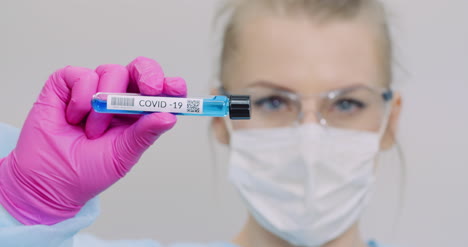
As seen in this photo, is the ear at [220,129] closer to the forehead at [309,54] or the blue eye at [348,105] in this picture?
the forehead at [309,54]

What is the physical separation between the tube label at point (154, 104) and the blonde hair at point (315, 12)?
61cm

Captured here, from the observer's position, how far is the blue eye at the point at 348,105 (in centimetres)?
147

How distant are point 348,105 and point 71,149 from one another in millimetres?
751

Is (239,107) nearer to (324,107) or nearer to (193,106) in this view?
(193,106)

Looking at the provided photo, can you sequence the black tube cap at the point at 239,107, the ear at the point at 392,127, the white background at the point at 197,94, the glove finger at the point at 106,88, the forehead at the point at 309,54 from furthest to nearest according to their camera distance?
the white background at the point at 197,94 < the ear at the point at 392,127 < the forehead at the point at 309,54 < the glove finger at the point at 106,88 < the black tube cap at the point at 239,107

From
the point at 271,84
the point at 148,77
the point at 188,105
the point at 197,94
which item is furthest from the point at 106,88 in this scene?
the point at 197,94

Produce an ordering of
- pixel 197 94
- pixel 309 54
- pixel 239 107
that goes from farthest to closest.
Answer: pixel 197 94, pixel 309 54, pixel 239 107

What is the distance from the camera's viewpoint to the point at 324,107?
1.44 meters

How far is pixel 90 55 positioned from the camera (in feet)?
6.07

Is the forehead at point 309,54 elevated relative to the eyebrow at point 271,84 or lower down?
elevated

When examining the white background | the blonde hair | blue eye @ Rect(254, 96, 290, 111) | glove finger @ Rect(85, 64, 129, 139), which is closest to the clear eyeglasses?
blue eye @ Rect(254, 96, 290, 111)

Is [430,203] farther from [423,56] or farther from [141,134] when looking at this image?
[141,134]

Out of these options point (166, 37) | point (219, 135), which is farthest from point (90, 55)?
point (219, 135)

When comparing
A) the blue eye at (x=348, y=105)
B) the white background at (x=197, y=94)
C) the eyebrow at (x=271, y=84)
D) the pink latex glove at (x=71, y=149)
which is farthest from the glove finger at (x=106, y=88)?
the white background at (x=197, y=94)
